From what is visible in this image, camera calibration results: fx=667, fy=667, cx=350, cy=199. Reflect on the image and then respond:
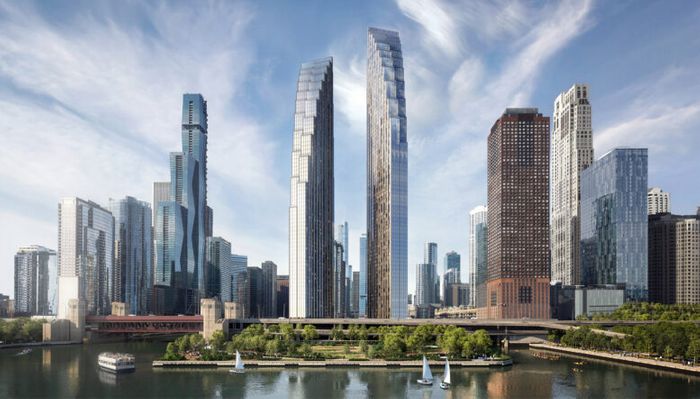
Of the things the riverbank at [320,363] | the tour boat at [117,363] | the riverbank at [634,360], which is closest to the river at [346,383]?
the tour boat at [117,363]

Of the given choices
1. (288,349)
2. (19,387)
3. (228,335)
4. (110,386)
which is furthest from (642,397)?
(228,335)

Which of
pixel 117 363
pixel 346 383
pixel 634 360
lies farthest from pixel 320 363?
pixel 634 360

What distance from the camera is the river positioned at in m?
108

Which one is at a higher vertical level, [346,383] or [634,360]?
[346,383]

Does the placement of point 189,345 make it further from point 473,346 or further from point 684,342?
point 684,342

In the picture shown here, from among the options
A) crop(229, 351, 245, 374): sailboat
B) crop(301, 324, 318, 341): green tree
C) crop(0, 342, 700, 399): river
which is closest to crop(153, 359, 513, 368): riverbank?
crop(0, 342, 700, 399): river

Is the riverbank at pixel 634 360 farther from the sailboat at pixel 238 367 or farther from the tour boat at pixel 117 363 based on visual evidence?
the tour boat at pixel 117 363

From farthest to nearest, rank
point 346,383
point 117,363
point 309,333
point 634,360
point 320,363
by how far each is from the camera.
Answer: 1. point 309,333
2. point 634,360
3. point 320,363
4. point 117,363
5. point 346,383

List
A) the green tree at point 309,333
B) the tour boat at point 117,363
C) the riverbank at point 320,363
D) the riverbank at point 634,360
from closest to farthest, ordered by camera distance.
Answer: the riverbank at point 634,360 → the tour boat at point 117,363 → the riverbank at point 320,363 → the green tree at point 309,333

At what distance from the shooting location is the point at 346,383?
385ft

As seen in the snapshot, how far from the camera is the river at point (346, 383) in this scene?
108125 mm

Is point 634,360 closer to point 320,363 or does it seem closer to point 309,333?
point 320,363

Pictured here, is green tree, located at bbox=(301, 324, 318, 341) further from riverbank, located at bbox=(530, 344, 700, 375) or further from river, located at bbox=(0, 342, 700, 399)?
riverbank, located at bbox=(530, 344, 700, 375)

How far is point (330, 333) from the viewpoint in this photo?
199 meters
